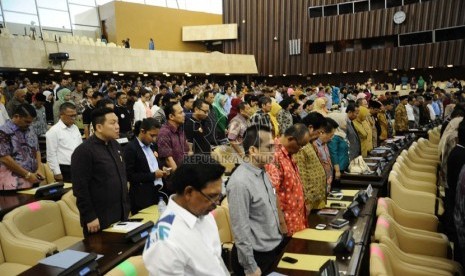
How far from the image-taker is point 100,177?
2809 millimetres

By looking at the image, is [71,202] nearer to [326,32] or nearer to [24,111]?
[24,111]

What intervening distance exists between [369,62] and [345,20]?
225cm

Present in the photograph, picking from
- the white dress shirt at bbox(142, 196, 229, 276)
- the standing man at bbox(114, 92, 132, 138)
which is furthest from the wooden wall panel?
the white dress shirt at bbox(142, 196, 229, 276)

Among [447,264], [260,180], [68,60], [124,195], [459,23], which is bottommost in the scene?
[447,264]

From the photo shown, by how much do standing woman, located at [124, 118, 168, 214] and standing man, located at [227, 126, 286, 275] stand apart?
1332 mm

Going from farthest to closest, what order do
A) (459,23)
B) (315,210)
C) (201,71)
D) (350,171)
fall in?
(201,71)
(459,23)
(350,171)
(315,210)

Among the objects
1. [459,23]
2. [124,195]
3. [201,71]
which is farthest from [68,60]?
[459,23]

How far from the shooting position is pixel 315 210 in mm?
3180

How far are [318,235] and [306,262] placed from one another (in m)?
0.46

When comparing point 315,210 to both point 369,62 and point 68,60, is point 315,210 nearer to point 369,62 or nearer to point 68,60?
point 68,60

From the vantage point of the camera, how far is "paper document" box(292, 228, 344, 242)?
2.54 m

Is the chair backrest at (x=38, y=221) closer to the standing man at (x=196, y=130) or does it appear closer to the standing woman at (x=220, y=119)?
the standing man at (x=196, y=130)

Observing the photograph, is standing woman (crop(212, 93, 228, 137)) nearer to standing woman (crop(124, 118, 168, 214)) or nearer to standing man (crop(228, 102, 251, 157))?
standing man (crop(228, 102, 251, 157))

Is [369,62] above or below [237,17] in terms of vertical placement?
below
